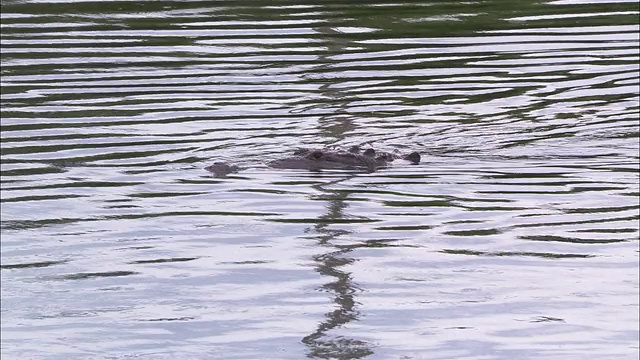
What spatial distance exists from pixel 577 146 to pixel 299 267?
371cm

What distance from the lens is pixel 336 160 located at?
11.9 metres

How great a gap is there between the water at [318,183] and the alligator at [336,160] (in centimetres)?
11

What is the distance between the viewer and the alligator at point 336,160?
38.7 feet

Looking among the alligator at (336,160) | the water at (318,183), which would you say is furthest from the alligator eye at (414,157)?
the water at (318,183)

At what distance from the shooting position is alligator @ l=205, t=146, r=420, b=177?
464 inches

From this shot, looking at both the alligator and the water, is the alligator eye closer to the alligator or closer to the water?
the alligator

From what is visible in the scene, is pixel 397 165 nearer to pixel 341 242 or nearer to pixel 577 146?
pixel 577 146

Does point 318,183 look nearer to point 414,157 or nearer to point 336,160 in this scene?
point 336,160

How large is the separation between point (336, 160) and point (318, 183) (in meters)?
0.46

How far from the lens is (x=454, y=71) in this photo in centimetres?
1430

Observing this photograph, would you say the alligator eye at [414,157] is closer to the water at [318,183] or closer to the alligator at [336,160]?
the alligator at [336,160]

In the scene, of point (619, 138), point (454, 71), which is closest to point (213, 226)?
point (619, 138)

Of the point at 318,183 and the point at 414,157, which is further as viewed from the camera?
the point at 414,157

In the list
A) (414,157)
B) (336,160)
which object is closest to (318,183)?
(336,160)
